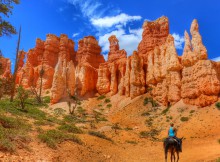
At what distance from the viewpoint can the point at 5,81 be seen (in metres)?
15.9

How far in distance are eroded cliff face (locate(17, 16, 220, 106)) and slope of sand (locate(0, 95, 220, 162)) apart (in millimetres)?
2458

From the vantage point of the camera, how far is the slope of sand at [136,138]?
43.6 ft

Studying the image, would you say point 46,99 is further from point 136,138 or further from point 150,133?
point 136,138

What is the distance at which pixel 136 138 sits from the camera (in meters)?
25.3

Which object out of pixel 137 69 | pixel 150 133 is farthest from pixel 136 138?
pixel 137 69

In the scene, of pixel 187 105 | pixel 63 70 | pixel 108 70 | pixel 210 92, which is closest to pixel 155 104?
pixel 187 105

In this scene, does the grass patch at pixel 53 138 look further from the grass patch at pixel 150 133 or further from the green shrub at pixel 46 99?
the green shrub at pixel 46 99

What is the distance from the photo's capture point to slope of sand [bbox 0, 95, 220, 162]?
523 inches

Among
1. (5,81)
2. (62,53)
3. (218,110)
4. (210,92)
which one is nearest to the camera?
(5,81)

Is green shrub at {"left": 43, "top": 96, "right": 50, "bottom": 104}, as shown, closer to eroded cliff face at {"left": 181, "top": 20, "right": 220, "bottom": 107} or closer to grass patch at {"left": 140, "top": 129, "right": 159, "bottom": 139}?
grass patch at {"left": 140, "top": 129, "right": 159, "bottom": 139}

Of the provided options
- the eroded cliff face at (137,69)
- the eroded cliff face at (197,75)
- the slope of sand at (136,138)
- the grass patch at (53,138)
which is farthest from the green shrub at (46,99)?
the grass patch at (53,138)

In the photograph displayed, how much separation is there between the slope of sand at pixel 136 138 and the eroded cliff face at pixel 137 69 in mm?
2458

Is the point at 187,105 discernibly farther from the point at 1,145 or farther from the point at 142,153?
the point at 1,145

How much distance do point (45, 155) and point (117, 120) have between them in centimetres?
2500
